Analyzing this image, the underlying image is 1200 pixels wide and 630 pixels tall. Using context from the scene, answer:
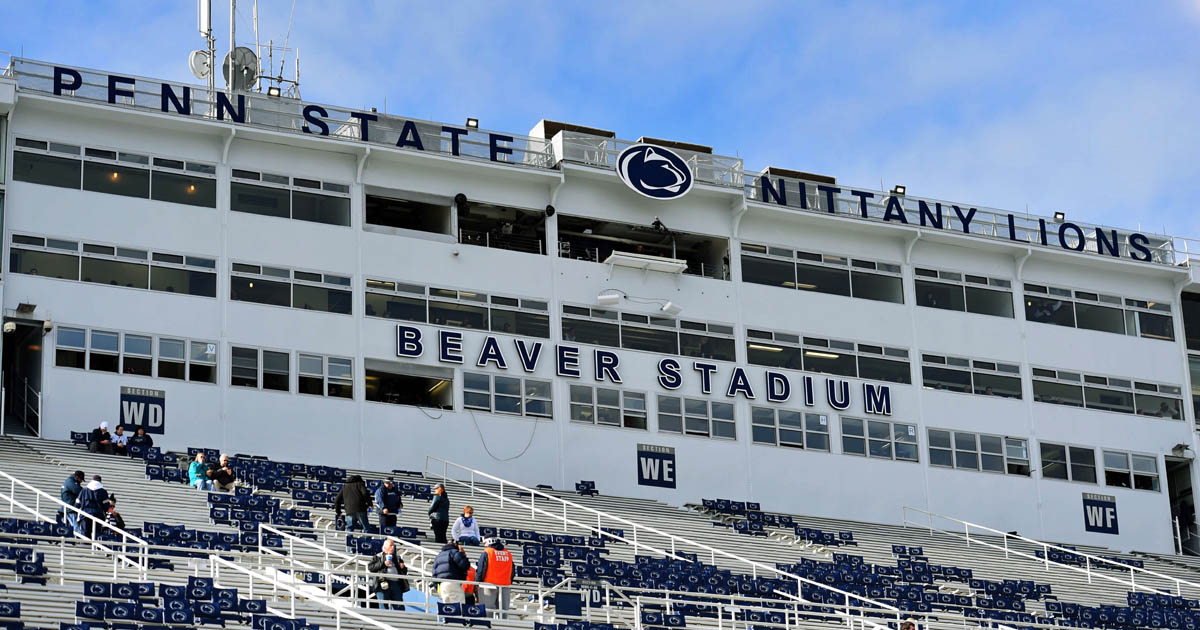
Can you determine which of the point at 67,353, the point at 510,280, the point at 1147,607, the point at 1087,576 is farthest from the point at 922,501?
the point at 67,353

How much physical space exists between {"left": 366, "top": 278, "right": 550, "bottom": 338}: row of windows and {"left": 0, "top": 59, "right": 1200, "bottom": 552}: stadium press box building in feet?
0.20

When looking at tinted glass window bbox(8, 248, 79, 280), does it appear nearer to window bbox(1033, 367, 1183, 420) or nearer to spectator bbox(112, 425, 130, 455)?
spectator bbox(112, 425, 130, 455)

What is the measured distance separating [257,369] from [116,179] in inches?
172

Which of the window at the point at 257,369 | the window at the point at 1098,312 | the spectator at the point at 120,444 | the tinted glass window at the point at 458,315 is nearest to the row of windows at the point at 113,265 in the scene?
the window at the point at 257,369

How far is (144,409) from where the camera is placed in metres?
33.4

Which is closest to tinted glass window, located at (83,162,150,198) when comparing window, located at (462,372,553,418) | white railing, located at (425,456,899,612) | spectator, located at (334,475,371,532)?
window, located at (462,372,553,418)

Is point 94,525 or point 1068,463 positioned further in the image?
point 1068,463

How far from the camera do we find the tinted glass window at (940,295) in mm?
41406

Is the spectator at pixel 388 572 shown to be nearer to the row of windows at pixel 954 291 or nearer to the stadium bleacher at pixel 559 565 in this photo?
the stadium bleacher at pixel 559 565

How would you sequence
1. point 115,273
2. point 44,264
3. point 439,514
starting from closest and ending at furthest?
point 439,514
point 44,264
point 115,273

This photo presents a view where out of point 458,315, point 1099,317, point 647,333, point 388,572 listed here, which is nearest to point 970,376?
point 1099,317

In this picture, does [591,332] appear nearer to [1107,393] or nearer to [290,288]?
[290,288]

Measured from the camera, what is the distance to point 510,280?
37.4 metres

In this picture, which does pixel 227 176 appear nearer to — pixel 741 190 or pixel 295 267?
pixel 295 267
